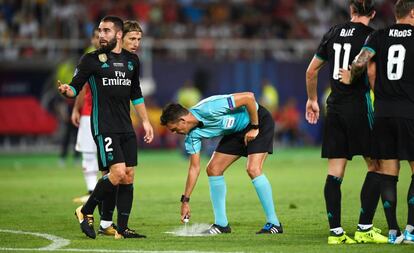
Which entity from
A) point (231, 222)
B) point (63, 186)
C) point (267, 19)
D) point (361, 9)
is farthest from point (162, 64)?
point (361, 9)

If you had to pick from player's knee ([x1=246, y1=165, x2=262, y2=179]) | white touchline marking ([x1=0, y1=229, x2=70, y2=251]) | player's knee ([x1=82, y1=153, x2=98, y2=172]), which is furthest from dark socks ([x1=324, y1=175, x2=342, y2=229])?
player's knee ([x1=82, y1=153, x2=98, y2=172])

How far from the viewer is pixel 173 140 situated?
32.7 meters

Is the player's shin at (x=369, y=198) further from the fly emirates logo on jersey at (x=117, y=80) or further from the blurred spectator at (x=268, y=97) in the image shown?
the blurred spectator at (x=268, y=97)

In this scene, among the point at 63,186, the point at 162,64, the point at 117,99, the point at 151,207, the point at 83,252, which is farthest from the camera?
the point at 162,64

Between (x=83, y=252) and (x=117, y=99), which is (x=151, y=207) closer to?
(x=117, y=99)

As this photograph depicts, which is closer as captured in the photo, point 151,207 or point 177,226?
point 177,226

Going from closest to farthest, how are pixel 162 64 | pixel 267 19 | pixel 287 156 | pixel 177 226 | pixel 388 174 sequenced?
pixel 388 174 → pixel 177 226 → pixel 287 156 → pixel 162 64 → pixel 267 19

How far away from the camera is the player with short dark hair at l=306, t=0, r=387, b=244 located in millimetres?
9812

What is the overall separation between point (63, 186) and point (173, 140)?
47.7 ft

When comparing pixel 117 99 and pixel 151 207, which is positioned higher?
pixel 117 99

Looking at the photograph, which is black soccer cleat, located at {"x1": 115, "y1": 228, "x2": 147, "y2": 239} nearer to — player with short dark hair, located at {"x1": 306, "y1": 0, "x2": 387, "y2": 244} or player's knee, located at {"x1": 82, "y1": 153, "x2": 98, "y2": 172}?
player with short dark hair, located at {"x1": 306, "y1": 0, "x2": 387, "y2": 244}

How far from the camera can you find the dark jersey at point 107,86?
1042 cm

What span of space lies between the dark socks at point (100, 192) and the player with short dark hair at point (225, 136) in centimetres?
84

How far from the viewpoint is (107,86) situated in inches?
412
